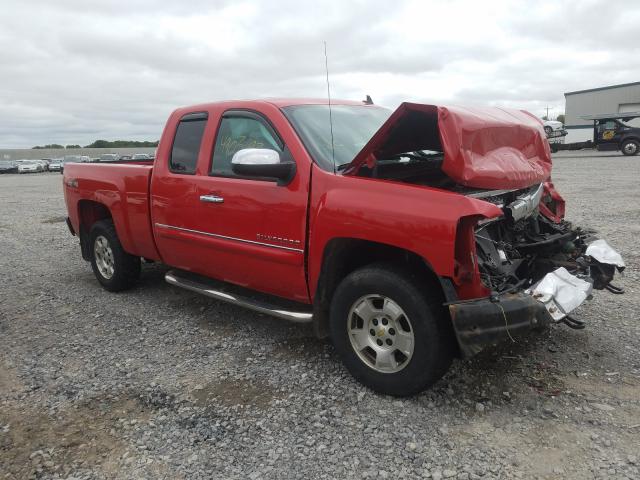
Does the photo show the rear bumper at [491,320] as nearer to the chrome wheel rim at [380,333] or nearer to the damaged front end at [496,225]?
the damaged front end at [496,225]

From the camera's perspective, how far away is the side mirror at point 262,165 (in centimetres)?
342

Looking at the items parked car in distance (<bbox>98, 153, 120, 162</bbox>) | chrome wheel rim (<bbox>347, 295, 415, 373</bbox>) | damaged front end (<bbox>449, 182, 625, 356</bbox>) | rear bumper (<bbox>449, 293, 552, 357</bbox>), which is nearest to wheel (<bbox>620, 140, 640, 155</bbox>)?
parked car in distance (<bbox>98, 153, 120, 162</bbox>)

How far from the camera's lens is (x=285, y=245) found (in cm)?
361

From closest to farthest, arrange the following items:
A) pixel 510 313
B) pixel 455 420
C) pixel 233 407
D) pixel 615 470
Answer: pixel 615 470 < pixel 510 313 < pixel 455 420 < pixel 233 407

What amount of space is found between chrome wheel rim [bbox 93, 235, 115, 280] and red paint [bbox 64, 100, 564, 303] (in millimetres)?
412

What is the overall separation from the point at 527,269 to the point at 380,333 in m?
1.16

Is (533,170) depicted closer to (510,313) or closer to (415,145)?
(415,145)

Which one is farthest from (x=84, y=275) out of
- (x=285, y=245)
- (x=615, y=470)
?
(x=615, y=470)

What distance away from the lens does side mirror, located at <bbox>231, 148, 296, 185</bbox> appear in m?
3.42

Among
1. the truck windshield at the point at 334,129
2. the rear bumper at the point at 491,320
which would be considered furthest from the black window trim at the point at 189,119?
the rear bumper at the point at 491,320

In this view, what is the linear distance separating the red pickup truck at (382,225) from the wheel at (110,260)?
954mm

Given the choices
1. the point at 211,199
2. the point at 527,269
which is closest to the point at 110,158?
the point at 211,199

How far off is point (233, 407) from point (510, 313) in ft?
5.64

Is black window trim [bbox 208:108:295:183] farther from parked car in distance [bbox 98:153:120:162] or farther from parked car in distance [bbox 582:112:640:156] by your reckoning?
parked car in distance [bbox 582:112:640:156]
